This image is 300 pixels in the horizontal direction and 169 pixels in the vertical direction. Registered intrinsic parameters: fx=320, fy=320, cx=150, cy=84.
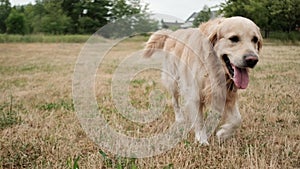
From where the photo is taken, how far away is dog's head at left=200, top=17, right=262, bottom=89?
8.62 ft

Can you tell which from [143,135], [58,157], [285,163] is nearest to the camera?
[285,163]

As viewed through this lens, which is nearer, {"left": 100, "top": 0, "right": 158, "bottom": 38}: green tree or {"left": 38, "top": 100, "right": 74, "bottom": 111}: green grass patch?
{"left": 100, "top": 0, "right": 158, "bottom": 38}: green tree

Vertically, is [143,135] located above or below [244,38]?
below

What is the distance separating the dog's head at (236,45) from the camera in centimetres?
263

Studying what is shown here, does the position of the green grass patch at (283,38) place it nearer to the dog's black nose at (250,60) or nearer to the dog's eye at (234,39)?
the dog's eye at (234,39)

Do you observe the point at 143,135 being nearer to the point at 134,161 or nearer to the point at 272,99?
the point at 134,161

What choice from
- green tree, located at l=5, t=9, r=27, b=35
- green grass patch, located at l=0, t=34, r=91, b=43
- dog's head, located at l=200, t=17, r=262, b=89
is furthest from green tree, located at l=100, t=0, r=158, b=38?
green tree, located at l=5, t=9, r=27, b=35

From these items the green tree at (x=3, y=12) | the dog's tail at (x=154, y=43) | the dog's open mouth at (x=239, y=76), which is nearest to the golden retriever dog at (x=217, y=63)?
the dog's open mouth at (x=239, y=76)

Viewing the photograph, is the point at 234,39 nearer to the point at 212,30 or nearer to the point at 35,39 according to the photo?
the point at 212,30

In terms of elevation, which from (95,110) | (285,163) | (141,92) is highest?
(285,163)

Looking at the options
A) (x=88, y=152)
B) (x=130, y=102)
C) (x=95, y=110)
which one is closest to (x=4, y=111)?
(x=95, y=110)

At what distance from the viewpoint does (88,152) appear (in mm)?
2664

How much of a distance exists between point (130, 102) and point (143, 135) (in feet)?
5.07

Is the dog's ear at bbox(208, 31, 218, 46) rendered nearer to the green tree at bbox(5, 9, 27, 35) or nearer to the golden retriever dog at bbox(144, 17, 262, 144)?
the golden retriever dog at bbox(144, 17, 262, 144)
